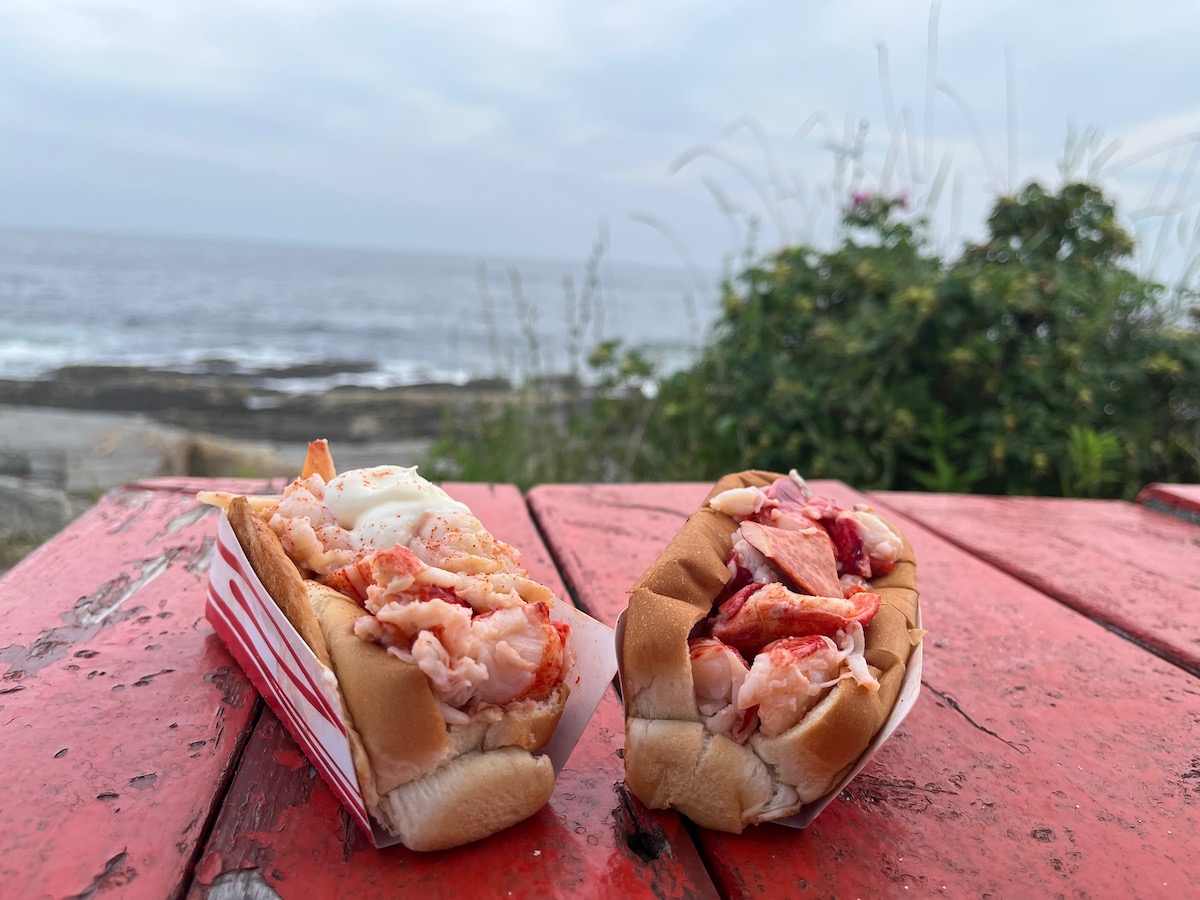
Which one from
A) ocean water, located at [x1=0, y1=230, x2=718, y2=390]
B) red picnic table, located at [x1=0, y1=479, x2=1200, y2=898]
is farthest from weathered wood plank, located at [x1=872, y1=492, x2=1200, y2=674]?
ocean water, located at [x1=0, y1=230, x2=718, y2=390]

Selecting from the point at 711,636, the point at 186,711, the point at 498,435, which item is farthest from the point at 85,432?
the point at 711,636

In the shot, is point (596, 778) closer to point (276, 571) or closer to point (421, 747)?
point (421, 747)

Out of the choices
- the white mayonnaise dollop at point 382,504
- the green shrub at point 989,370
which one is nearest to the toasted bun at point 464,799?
the white mayonnaise dollop at point 382,504

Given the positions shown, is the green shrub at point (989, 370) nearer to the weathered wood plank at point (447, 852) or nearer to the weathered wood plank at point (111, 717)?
the weathered wood plank at point (111, 717)

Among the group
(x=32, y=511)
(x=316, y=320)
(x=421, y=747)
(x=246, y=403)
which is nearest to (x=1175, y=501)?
(x=421, y=747)

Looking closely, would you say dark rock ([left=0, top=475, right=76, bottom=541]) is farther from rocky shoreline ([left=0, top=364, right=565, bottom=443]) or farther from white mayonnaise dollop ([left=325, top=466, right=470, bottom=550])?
rocky shoreline ([left=0, top=364, right=565, bottom=443])

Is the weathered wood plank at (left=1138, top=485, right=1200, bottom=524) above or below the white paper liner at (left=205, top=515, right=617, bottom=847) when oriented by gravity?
below
